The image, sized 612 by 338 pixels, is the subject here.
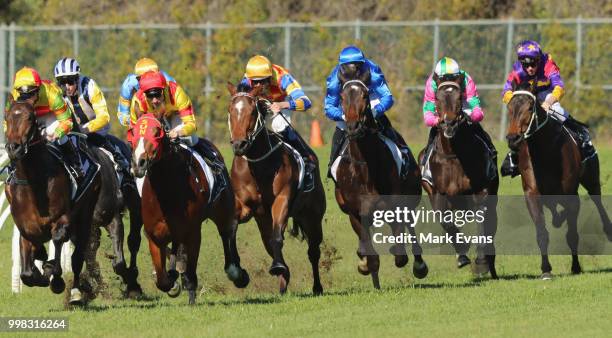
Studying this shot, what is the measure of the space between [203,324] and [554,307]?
Result: 2906mm

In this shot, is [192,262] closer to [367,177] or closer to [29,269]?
[29,269]

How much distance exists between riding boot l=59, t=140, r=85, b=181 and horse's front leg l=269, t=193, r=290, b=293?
185cm

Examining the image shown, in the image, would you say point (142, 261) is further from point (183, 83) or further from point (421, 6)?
point (421, 6)

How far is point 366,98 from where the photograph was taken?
12508 millimetres

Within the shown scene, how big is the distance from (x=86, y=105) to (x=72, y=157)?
4.37ft

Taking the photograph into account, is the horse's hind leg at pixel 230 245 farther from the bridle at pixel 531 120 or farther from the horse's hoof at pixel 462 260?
the bridle at pixel 531 120

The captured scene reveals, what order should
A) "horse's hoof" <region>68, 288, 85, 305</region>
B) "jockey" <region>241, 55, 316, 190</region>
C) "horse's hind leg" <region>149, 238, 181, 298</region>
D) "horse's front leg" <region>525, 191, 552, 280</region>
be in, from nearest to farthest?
"horse's hind leg" <region>149, 238, 181, 298</region>, "horse's hoof" <region>68, 288, 85, 305</region>, "jockey" <region>241, 55, 316, 190</region>, "horse's front leg" <region>525, 191, 552, 280</region>

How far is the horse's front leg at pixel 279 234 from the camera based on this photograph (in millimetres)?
12398

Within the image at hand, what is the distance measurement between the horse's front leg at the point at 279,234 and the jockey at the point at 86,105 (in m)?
1.70

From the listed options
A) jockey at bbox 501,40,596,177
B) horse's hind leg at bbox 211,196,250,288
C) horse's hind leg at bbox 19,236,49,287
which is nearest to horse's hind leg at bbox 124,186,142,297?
horse's hind leg at bbox 211,196,250,288

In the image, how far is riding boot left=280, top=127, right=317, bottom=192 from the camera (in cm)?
1353

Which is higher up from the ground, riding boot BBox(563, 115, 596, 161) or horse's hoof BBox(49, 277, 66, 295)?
riding boot BBox(563, 115, 596, 161)

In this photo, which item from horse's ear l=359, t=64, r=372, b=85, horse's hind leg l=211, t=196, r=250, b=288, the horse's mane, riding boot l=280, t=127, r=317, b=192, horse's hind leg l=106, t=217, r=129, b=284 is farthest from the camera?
riding boot l=280, t=127, r=317, b=192

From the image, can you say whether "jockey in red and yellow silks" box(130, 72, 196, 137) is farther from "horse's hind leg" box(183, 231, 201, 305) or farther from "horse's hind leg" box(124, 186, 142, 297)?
"horse's hind leg" box(124, 186, 142, 297)
